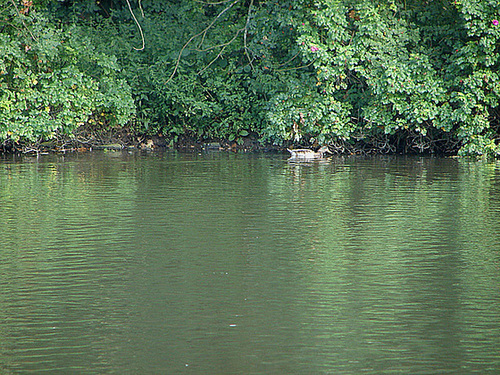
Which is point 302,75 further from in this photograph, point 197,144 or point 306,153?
point 197,144

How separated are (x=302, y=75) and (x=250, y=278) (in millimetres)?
11680

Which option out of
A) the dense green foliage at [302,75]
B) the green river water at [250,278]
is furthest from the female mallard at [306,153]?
the green river water at [250,278]

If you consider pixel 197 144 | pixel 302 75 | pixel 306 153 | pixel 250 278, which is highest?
pixel 302 75

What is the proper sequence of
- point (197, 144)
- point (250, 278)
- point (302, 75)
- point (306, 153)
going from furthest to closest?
point (197, 144), point (306, 153), point (302, 75), point (250, 278)

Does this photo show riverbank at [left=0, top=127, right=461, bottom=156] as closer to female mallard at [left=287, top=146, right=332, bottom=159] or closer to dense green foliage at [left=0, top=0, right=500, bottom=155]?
dense green foliage at [left=0, top=0, right=500, bottom=155]

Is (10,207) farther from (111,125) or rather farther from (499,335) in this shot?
(111,125)

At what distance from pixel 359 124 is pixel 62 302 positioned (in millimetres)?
12996

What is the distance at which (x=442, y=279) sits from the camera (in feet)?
21.4

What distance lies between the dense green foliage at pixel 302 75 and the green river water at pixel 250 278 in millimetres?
4843

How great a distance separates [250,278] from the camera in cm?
652

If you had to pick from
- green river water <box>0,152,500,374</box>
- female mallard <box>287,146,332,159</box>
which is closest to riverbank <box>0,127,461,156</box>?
female mallard <box>287,146,332,159</box>

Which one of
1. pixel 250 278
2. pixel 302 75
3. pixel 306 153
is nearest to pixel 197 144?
pixel 306 153

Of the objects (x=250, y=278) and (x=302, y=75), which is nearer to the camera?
(x=250, y=278)

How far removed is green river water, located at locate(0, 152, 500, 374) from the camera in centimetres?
481
